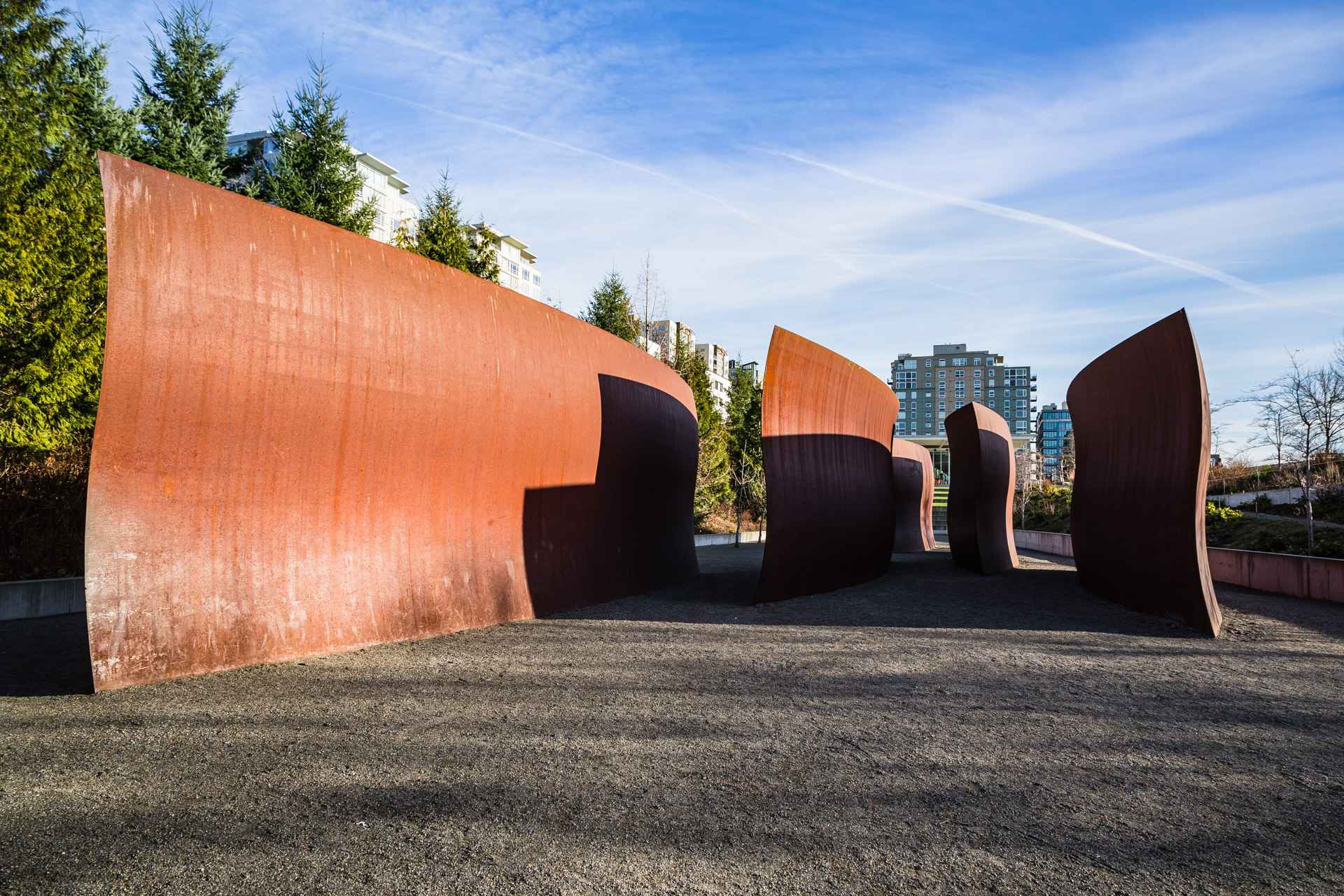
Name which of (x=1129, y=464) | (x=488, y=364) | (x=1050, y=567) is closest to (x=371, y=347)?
(x=488, y=364)

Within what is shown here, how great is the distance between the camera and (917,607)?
9625 millimetres

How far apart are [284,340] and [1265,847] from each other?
6.61 meters

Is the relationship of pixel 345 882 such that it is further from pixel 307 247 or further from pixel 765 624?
pixel 765 624

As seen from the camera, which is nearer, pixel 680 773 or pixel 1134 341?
pixel 680 773

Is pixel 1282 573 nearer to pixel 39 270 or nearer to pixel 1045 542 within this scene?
pixel 1045 542

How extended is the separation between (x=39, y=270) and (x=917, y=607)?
12.7m

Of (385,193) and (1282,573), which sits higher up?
(385,193)

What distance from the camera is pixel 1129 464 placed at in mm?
9516

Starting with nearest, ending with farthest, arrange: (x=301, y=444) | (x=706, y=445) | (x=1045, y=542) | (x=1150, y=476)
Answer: (x=301, y=444) → (x=1150, y=476) → (x=1045, y=542) → (x=706, y=445)

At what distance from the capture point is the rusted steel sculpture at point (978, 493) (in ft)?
47.1

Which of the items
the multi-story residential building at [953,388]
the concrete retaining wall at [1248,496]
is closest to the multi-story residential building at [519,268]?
the concrete retaining wall at [1248,496]

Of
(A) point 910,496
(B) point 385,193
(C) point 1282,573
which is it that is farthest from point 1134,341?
(B) point 385,193

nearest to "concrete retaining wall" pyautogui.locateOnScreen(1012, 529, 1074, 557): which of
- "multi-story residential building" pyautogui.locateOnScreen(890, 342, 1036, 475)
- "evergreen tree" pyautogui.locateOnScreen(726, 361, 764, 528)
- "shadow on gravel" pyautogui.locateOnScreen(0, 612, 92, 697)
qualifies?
"evergreen tree" pyautogui.locateOnScreen(726, 361, 764, 528)

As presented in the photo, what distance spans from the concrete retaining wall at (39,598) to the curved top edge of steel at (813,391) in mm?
8412
